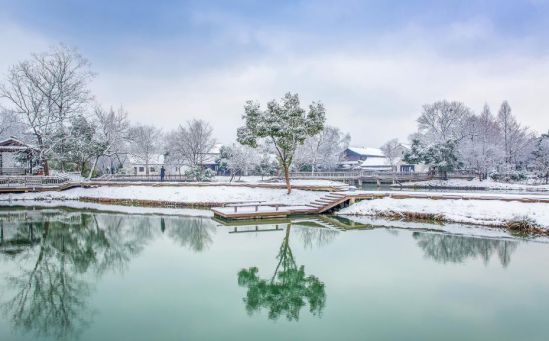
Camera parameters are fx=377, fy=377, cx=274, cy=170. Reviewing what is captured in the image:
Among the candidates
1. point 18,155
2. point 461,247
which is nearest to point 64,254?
point 461,247

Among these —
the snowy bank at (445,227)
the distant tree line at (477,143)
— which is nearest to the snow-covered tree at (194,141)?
the distant tree line at (477,143)

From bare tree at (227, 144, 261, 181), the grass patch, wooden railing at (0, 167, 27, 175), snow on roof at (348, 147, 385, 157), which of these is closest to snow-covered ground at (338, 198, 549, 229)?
the grass patch

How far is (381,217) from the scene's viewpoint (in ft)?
69.1

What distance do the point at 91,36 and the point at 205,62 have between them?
799 cm

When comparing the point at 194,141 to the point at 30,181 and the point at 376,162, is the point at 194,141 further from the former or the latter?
the point at 376,162

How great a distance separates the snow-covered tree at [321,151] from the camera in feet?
198

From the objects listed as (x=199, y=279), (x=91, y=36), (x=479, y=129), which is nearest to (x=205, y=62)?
(x=91, y=36)

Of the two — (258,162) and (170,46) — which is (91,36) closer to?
(170,46)

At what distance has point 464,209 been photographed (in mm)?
19297

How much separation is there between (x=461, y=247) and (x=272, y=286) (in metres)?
8.11

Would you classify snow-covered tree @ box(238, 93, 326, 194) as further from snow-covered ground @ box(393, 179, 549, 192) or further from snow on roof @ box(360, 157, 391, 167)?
snow on roof @ box(360, 157, 391, 167)

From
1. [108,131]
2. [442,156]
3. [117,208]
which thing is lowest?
[117,208]

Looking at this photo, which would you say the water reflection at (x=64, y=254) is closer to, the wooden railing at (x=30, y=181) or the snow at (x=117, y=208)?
the snow at (x=117, y=208)

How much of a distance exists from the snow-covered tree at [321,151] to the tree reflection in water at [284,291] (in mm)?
44304
